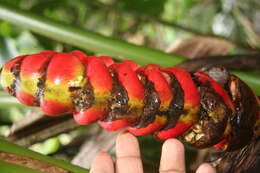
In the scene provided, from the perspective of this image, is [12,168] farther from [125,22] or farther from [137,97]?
[125,22]

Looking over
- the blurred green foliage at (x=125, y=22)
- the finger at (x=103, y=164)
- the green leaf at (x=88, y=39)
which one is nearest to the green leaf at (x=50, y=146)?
the blurred green foliage at (x=125, y=22)

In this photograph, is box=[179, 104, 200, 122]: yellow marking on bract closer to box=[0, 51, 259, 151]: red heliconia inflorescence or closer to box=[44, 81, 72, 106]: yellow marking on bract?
box=[0, 51, 259, 151]: red heliconia inflorescence

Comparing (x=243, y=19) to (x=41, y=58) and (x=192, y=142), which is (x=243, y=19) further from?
(x=41, y=58)

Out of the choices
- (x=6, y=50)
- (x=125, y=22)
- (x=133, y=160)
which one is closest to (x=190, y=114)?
(x=133, y=160)

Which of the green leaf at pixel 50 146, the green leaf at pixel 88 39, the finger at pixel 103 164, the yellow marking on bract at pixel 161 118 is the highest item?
the green leaf at pixel 88 39

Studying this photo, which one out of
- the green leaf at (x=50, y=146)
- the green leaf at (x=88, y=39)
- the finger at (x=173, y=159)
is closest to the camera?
the finger at (x=173, y=159)

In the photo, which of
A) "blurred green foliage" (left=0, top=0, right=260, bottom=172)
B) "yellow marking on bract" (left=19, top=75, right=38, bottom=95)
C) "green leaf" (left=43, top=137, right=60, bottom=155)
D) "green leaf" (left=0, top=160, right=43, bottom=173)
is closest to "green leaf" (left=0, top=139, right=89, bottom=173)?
"green leaf" (left=0, top=160, right=43, bottom=173)

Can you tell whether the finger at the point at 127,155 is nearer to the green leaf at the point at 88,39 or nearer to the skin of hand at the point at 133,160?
the skin of hand at the point at 133,160
